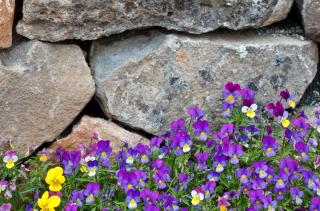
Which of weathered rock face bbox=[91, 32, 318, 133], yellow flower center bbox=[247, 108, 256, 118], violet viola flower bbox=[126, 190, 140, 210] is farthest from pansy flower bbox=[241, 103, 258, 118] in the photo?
violet viola flower bbox=[126, 190, 140, 210]

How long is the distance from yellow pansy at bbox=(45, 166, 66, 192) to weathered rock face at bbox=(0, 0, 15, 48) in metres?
0.68

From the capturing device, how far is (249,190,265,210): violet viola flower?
9.71ft

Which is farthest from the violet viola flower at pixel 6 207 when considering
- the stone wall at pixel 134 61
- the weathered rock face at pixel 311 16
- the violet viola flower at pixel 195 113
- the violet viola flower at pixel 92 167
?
the weathered rock face at pixel 311 16

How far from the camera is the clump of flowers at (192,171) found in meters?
3.02

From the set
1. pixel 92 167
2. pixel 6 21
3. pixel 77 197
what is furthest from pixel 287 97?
pixel 6 21

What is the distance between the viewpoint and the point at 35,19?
3254 millimetres

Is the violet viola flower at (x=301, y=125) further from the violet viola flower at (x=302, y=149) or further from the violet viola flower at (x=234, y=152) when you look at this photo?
the violet viola flower at (x=234, y=152)

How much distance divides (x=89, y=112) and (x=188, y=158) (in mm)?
654

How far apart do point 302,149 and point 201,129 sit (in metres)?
0.48

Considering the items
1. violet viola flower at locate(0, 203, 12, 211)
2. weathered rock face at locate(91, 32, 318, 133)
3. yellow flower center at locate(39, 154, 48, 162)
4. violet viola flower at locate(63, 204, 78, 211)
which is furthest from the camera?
weathered rock face at locate(91, 32, 318, 133)

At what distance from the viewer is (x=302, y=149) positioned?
316 centimetres

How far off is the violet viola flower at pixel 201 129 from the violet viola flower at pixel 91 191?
571 millimetres

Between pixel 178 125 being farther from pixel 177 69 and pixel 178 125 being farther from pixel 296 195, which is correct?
pixel 296 195

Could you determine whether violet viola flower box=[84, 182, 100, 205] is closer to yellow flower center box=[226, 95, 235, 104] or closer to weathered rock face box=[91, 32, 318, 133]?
weathered rock face box=[91, 32, 318, 133]
